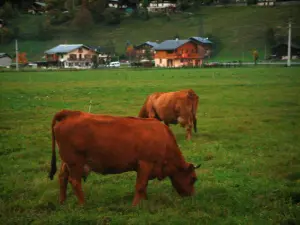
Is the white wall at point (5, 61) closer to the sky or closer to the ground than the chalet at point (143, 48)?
closer to the ground

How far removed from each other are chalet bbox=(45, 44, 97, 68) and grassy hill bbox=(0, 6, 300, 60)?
10.8 m

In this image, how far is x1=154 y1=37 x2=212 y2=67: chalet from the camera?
11650 cm

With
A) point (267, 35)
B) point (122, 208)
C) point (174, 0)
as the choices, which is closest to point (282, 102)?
point (122, 208)

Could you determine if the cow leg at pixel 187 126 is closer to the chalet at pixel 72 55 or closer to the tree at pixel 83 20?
the chalet at pixel 72 55

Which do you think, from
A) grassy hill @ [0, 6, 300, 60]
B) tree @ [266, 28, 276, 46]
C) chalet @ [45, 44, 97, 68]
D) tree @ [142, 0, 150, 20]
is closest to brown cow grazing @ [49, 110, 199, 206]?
grassy hill @ [0, 6, 300, 60]

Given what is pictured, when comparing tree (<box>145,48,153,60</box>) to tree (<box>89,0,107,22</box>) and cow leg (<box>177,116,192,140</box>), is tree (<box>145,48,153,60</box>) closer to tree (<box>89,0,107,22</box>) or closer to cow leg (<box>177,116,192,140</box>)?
tree (<box>89,0,107,22</box>)

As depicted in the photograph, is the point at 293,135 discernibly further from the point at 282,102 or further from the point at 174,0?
the point at 174,0

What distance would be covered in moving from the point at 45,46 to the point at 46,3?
5376 centimetres

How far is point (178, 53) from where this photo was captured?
116938 mm

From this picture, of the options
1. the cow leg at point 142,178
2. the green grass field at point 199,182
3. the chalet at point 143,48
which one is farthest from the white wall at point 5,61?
the cow leg at point 142,178

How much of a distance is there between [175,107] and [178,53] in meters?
101

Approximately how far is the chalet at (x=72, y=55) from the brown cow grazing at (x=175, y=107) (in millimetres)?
109100

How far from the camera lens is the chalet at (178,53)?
11650 cm

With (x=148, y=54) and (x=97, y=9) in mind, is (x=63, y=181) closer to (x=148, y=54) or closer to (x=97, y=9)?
(x=148, y=54)
